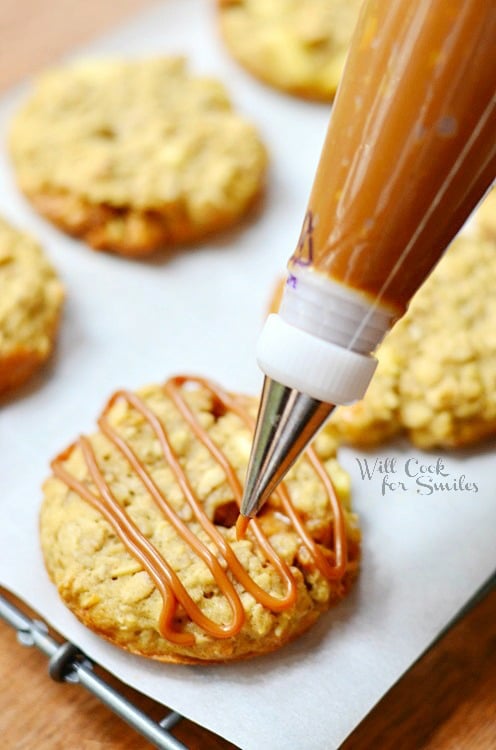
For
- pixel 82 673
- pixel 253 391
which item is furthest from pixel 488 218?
pixel 82 673

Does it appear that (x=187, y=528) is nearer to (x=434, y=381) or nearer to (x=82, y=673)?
(x=82, y=673)

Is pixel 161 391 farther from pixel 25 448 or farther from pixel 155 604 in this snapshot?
pixel 155 604

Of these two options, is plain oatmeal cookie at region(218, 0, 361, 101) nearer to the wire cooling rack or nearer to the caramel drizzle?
the caramel drizzle

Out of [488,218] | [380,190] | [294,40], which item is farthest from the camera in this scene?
[294,40]

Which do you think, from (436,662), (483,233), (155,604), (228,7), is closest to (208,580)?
(155,604)

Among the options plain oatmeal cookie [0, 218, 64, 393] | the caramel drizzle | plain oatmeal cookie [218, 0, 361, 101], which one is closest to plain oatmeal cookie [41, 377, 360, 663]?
the caramel drizzle

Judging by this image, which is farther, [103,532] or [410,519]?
[410,519]
